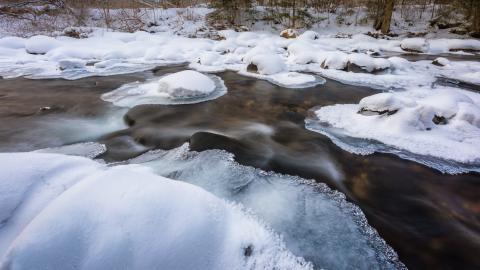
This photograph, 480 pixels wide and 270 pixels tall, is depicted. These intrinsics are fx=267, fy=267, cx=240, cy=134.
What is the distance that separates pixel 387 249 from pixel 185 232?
1.45 m

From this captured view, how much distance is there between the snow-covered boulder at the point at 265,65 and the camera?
7.15m

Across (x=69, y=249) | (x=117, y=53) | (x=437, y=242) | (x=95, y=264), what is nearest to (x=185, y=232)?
(x=95, y=264)

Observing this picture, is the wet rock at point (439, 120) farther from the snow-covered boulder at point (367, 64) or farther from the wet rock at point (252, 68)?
the wet rock at point (252, 68)

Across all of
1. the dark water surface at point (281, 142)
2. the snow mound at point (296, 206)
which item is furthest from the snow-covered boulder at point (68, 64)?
the snow mound at point (296, 206)

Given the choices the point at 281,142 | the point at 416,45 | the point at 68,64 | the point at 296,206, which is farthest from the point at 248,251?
the point at 416,45

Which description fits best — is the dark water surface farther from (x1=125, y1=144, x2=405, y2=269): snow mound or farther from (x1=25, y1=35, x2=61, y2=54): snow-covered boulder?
(x1=25, y1=35, x2=61, y2=54): snow-covered boulder

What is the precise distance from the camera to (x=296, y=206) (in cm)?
221

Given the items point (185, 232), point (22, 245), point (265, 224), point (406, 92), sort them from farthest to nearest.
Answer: point (406, 92) < point (265, 224) < point (185, 232) < point (22, 245)

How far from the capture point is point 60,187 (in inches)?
72.2

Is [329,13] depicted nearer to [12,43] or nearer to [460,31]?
A: [460,31]

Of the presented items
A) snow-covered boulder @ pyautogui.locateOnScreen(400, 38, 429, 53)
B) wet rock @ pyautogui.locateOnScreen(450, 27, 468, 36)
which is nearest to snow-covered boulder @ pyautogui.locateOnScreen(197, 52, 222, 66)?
snow-covered boulder @ pyautogui.locateOnScreen(400, 38, 429, 53)

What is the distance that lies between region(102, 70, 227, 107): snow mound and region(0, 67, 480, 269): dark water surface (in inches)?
11.1

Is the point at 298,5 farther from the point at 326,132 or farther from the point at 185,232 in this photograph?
the point at 185,232

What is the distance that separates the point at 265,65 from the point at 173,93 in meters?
3.01
